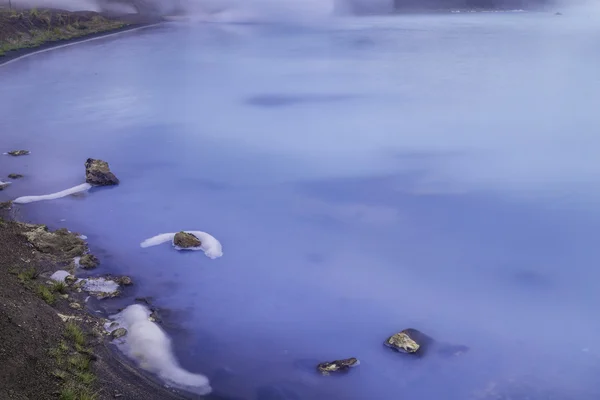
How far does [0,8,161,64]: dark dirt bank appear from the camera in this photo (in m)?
19.5

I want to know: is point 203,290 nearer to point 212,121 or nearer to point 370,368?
point 370,368

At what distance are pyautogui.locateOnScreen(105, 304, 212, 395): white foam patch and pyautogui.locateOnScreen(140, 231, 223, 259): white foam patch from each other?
137 centimetres

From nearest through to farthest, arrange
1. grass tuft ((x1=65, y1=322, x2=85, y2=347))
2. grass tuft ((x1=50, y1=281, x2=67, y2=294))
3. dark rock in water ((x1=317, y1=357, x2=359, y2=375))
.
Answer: grass tuft ((x1=65, y1=322, x2=85, y2=347)) < dark rock in water ((x1=317, y1=357, x2=359, y2=375)) < grass tuft ((x1=50, y1=281, x2=67, y2=294))

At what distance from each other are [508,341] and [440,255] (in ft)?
5.45

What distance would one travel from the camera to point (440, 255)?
6.83 m

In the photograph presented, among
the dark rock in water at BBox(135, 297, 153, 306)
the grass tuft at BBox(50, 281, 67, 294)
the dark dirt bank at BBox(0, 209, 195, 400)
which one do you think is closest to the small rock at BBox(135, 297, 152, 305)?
the dark rock in water at BBox(135, 297, 153, 306)

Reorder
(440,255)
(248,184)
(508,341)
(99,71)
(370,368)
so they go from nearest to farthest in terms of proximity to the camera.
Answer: (370,368), (508,341), (440,255), (248,184), (99,71)

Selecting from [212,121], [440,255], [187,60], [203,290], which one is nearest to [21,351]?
[203,290]

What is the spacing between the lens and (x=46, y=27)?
2212 centimetres

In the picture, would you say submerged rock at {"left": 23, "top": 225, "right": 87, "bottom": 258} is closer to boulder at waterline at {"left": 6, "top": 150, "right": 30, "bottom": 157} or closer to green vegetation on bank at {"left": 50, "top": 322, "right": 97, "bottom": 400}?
green vegetation on bank at {"left": 50, "top": 322, "right": 97, "bottom": 400}

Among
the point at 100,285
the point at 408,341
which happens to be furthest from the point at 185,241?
the point at 408,341

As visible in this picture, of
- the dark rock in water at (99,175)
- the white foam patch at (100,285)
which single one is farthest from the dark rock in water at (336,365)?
the dark rock in water at (99,175)

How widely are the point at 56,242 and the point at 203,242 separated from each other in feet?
5.00

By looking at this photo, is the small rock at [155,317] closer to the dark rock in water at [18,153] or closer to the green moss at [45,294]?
the green moss at [45,294]
